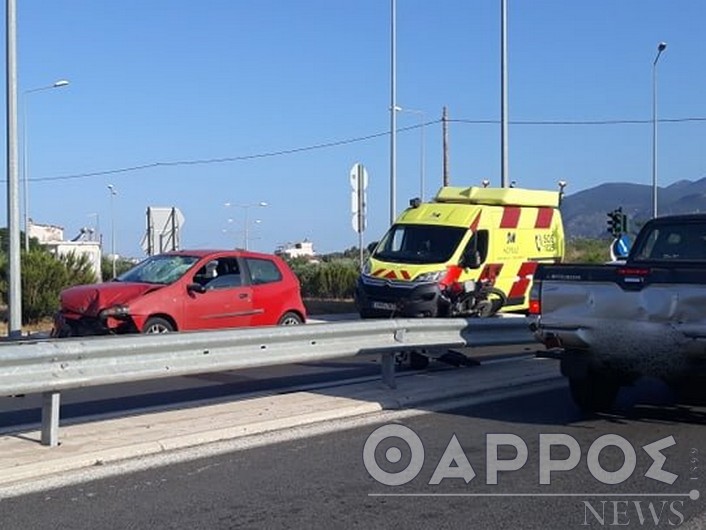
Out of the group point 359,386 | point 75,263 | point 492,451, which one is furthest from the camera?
point 75,263

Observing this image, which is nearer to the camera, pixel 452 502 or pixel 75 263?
pixel 452 502

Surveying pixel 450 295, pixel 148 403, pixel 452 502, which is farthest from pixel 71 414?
pixel 450 295

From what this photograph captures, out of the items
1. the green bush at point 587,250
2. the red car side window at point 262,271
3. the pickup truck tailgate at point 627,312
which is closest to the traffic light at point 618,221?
the green bush at point 587,250

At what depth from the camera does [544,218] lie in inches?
768

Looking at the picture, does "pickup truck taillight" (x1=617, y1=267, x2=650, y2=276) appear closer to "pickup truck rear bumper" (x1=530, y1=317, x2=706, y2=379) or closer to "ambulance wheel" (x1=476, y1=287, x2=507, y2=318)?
"pickup truck rear bumper" (x1=530, y1=317, x2=706, y2=379)

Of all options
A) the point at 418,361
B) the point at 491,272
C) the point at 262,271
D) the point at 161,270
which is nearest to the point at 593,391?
the point at 418,361

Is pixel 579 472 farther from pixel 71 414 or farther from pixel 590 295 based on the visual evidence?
pixel 71 414

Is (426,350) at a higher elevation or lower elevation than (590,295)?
lower

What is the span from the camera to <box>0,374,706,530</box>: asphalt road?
19.8ft

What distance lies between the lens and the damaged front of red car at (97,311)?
1330cm

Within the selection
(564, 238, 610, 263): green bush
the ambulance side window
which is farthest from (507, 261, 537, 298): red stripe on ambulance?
(564, 238, 610, 263): green bush

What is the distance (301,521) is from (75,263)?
769 inches

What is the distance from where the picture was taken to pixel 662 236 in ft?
35.2

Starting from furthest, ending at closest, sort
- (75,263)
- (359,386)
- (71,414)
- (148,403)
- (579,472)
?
(75,263), (359,386), (148,403), (71,414), (579,472)
